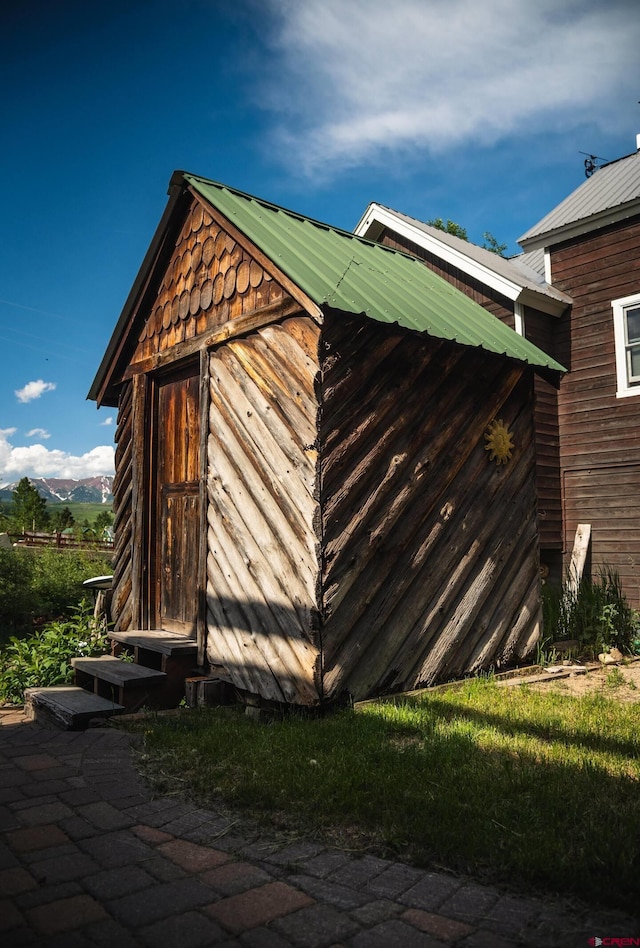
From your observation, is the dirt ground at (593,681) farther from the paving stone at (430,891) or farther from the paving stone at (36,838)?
the paving stone at (36,838)

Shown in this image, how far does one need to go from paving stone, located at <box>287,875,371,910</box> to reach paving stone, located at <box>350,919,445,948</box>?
19 centimetres

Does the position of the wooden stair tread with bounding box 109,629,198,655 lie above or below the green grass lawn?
above

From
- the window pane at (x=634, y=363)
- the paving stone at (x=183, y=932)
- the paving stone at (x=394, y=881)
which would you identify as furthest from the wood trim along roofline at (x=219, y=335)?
the window pane at (x=634, y=363)

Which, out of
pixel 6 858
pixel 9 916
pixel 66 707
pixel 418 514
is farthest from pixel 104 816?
pixel 418 514

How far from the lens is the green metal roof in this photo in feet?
17.8

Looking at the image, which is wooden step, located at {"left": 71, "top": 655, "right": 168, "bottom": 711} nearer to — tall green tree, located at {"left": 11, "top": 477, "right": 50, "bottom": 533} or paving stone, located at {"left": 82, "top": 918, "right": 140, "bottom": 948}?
paving stone, located at {"left": 82, "top": 918, "right": 140, "bottom": 948}

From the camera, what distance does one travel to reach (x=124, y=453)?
8219 mm

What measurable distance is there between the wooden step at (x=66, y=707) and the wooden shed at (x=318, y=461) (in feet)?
3.44

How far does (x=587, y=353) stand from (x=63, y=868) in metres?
10.1

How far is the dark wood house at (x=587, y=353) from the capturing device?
1026 cm

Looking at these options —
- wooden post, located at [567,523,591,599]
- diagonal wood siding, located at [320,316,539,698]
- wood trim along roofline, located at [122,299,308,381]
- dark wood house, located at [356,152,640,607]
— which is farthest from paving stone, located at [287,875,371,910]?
dark wood house, located at [356,152,640,607]

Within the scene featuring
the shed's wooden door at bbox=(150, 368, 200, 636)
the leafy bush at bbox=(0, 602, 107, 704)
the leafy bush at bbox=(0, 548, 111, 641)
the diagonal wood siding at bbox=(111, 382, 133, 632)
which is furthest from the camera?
the leafy bush at bbox=(0, 548, 111, 641)

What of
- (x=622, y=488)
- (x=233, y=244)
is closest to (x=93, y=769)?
(x=233, y=244)

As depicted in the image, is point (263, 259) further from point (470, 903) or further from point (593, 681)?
point (593, 681)
